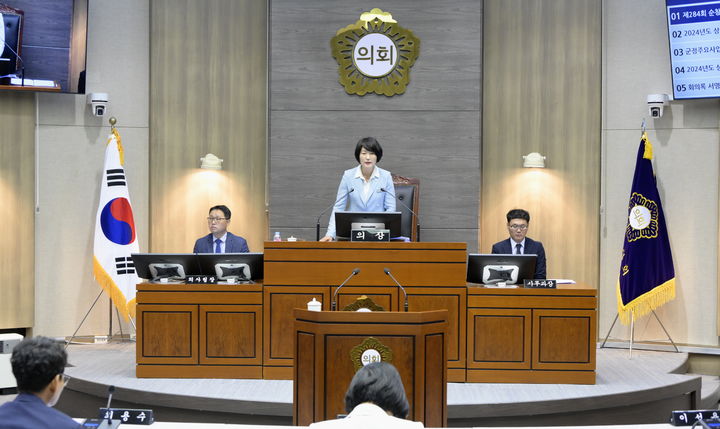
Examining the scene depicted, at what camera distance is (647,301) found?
25.3 feet

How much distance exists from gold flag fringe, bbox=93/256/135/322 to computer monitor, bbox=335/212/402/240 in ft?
9.22

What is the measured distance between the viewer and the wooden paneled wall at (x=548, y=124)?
8281 millimetres

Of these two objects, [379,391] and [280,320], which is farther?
[280,320]

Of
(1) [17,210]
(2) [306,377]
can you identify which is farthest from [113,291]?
(2) [306,377]

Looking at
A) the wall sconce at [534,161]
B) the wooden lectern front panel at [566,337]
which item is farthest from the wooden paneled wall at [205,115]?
the wooden lectern front panel at [566,337]

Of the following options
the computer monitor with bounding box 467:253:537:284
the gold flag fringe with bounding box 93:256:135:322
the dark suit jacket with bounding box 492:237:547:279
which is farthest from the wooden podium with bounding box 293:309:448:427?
the gold flag fringe with bounding box 93:256:135:322

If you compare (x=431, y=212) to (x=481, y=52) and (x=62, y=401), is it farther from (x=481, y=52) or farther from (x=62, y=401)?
(x=62, y=401)

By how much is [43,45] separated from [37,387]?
6148mm

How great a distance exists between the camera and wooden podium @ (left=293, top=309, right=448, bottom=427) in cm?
423

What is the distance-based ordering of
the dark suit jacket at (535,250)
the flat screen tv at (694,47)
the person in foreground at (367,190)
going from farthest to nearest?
the flat screen tv at (694,47) < the dark suit jacket at (535,250) < the person in foreground at (367,190)

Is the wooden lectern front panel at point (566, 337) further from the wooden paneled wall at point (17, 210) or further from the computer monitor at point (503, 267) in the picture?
the wooden paneled wall at point (17, 210)

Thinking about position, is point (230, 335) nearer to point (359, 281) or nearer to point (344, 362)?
point (359, 281)

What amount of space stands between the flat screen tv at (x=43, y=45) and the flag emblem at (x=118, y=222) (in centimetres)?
114

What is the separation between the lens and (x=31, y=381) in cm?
254
